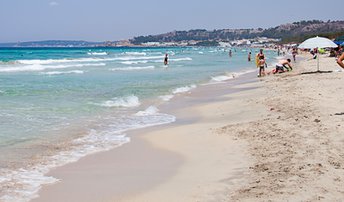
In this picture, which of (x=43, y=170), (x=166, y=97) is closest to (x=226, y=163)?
(x=43, y=170)

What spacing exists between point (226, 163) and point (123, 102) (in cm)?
912

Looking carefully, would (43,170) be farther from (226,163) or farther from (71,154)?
(226,163)

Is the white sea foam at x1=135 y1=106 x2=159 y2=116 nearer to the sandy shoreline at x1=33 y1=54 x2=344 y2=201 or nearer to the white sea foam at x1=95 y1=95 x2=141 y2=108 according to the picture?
the white sea foam at x1=95 y1=95 x2=141 y2=108

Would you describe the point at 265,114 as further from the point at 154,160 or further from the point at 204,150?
the point at 154,160

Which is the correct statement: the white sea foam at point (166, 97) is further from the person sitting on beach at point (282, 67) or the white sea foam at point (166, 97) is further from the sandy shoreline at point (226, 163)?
the person sitting on beach at point (282, 67)

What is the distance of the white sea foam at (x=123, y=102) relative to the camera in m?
15.2

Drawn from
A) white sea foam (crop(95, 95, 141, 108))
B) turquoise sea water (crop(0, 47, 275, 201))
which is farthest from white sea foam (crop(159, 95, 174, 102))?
white sea foam (crop(95, 95, 141, 108))

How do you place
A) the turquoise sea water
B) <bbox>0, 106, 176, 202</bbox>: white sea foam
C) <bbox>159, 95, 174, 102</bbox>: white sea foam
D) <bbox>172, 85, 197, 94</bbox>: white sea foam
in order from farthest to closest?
<bbox>172, 85, 197, 94</bbox>: white sea foam → <bbox>159, 95, 174, 102</bbox>: white sea foam → the turquoise sea water → <bbox>0, 106, 176, 202</bbox>: white sea foam

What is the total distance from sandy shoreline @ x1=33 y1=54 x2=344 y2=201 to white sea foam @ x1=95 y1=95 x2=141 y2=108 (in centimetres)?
406

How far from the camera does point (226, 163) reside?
7188 millimetres

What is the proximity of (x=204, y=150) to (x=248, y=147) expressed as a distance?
0.83m

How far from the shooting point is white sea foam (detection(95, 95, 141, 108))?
600 inches

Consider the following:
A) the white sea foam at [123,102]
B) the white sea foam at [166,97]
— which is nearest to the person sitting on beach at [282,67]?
the white sea foam at [166,97]

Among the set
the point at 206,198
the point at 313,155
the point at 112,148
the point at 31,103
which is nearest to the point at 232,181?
the point at 206,198
